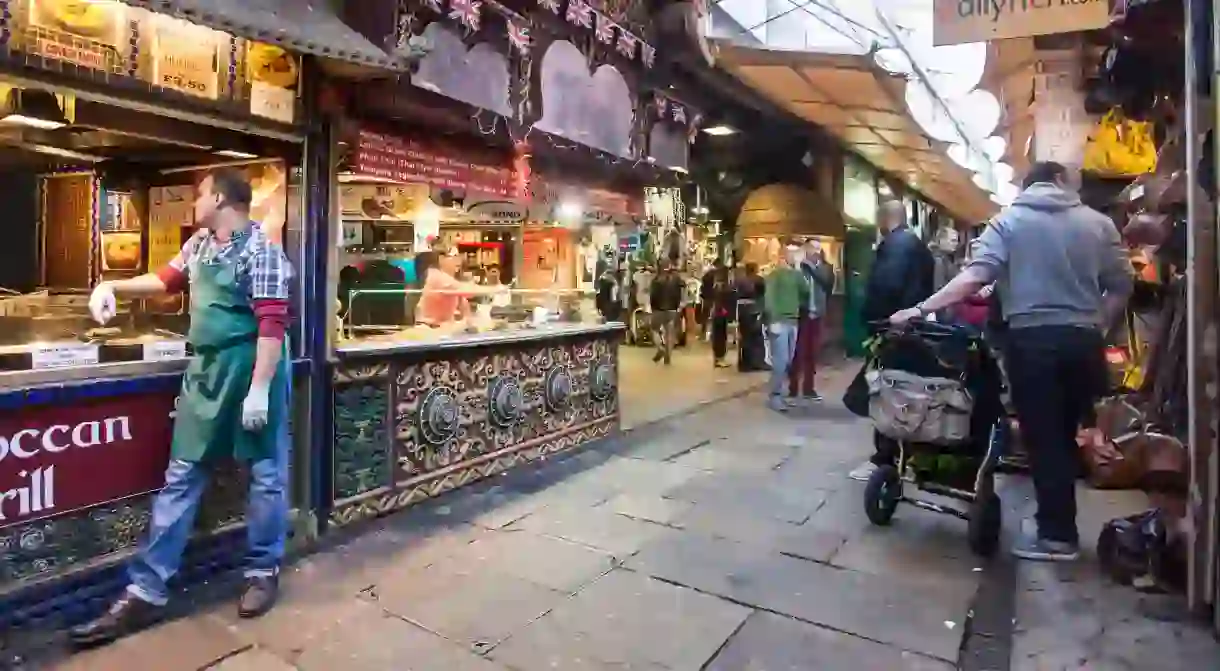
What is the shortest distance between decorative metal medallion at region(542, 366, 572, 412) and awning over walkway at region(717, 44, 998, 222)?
4.63m

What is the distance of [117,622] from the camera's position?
3090mm

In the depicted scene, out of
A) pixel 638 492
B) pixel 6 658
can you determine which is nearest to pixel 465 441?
pixel 638 492

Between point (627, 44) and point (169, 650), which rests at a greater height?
point (627, 44)

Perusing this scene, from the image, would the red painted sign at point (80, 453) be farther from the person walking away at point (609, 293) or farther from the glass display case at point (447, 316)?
the person walking away at point (609, 293)

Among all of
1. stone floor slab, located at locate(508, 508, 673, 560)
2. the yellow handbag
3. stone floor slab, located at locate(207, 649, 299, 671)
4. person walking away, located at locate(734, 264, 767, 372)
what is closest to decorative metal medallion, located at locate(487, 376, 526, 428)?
stone floor slab, located at locate(508, 508, 673, 560)

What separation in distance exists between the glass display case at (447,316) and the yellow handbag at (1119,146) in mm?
3953

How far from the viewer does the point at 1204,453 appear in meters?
3.27

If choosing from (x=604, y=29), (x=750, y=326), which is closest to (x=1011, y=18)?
(x=604, y=29)

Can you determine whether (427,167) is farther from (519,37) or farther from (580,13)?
(580,13)

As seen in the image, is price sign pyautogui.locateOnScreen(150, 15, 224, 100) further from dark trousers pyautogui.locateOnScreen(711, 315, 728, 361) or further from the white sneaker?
dark trousers pyautogui.locateOnScreen(711, 315, 728, 361)

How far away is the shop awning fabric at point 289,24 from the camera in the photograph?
10.0 feet

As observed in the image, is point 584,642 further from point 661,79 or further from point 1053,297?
point 661,79

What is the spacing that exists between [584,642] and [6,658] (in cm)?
204

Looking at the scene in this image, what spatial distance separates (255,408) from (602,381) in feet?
13.8
